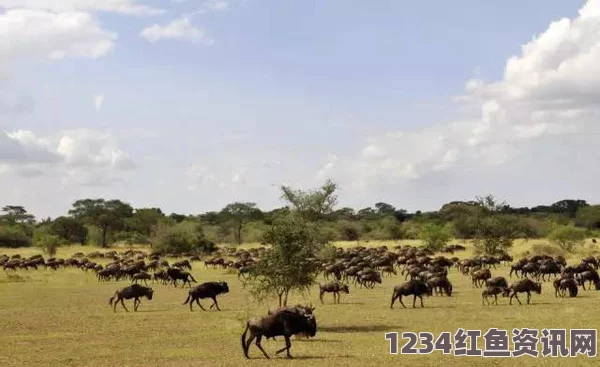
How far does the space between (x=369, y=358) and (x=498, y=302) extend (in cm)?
1603

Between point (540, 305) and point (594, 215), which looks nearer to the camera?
point (540, 305)

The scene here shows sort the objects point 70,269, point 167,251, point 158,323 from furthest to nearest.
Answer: point 167,251 < point 70,269 < point 158,323

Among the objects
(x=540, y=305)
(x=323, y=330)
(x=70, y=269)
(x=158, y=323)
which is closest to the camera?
(x=323, y=330)

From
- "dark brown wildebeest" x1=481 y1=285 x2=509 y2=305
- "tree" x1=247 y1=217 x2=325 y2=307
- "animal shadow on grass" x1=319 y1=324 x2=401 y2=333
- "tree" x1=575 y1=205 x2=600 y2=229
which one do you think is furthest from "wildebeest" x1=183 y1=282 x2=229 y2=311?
"tree" x1=575 y1=205 x2=600 y2=229

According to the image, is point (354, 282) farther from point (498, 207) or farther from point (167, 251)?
point (167, 251)

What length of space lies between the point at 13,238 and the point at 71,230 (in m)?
9.83

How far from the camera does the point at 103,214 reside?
120188 mm

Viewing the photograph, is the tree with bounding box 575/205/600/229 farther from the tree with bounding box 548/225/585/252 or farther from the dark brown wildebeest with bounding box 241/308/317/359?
the dark brown wildebeest with bounding box 241/308/317/359

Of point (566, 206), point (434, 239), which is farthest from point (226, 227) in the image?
point (566, 206)

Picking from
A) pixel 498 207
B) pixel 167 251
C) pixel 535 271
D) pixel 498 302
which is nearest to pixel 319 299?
pixel 498 302

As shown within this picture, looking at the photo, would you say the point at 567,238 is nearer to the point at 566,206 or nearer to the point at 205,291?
the point at 205,291

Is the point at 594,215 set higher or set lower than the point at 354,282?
higher

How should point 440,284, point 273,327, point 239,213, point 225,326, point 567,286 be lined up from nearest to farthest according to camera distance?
point 273,327 → point 225,326 → point 567,286 → point 440,284 → point 239,213

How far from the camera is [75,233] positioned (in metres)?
123
